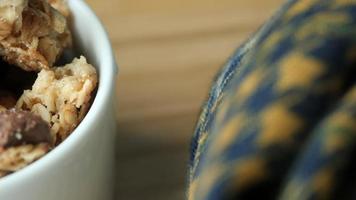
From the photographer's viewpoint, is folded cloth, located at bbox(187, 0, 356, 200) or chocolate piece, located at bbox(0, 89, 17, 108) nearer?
folded cloth, located at bbox(187, 0, 356, 200)

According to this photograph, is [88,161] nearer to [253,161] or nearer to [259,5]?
[253,161]

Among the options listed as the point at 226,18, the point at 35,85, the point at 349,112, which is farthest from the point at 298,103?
the point at 226,18

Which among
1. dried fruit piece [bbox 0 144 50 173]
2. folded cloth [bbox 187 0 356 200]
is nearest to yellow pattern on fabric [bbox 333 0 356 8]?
folded cloth [bbox 187 0 356 200]

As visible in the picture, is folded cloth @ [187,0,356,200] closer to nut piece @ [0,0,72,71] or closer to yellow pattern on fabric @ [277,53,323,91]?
yellow pattern on fabric @ [277,53,323,91]

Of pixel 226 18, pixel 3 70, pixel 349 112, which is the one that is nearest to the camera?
pixel 349 112

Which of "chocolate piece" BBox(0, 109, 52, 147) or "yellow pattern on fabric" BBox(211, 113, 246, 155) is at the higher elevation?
"chocolate piece" BBox(0, 109, 52, 147)

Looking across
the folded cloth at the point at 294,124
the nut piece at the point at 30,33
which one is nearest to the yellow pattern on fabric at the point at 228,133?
the folded cloth at the point at 294,124
